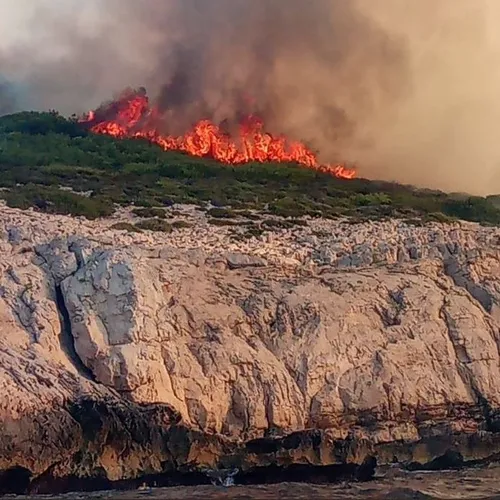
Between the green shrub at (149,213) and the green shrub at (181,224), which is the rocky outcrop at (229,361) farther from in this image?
the green shrub at (149,213)

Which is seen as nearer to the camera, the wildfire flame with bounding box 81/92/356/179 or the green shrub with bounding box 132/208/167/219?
the green shrub with bounding box 132/208/167/219

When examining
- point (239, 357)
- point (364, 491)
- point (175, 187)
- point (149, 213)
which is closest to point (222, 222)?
point (149, 213)

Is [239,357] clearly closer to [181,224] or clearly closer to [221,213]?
[181,224]

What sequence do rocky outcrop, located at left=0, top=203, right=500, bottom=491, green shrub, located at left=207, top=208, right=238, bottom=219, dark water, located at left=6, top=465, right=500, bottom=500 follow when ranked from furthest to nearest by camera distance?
green shrub, located at left=207, top=208, right=238, bottom=219
rocky outcrop, located at left=0, top=203, right=500, bottom=491
dark water, located at left=6, top=465, right=500, bottom=500

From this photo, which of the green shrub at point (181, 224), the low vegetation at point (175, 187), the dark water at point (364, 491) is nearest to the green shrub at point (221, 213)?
the low vegetation at point (175, 187)

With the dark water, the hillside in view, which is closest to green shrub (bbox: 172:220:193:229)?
the hillside

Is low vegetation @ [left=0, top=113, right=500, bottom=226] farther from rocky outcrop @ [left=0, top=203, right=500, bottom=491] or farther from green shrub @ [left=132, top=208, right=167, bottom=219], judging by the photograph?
rocky outcrop @ [left=0, top=203, right=500, bottom=491]
